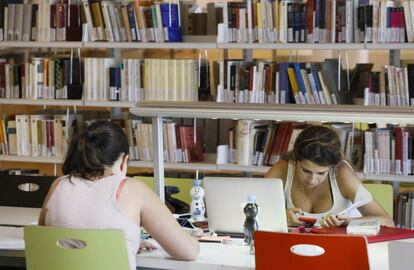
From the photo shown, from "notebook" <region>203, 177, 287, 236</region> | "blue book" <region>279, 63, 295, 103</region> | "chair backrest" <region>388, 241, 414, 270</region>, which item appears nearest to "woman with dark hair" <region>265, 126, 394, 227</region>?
"notebook" <region>203, 177, 287, 236</region>

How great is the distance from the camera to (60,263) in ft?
10.1

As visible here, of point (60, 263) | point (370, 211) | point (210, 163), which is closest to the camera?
point (60, 263)

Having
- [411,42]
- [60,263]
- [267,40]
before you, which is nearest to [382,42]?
[411,42]

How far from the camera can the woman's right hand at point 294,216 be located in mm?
3822

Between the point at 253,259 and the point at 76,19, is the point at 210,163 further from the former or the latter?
the point at 253,259

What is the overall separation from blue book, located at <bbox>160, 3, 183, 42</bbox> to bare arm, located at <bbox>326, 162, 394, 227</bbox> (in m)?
1.94

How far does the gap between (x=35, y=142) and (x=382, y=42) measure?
7.72ft

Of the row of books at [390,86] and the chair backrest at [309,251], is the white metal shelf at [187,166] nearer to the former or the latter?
the row of books at [390,86]

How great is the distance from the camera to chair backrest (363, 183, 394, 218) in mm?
4121

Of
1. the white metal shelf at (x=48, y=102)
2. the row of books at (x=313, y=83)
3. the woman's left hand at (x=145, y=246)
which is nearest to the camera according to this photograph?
the woman's left hand at (x=145, y=246)

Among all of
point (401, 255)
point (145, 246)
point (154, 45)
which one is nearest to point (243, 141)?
point (154, 45)

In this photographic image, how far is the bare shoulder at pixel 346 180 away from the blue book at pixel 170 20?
1.94m

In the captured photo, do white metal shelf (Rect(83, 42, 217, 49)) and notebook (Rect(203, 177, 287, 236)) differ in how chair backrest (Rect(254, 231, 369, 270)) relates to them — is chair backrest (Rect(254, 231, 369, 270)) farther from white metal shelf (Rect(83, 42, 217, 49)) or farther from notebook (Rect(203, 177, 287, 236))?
white metal shelf (Rect(83, 42, 217, 49))

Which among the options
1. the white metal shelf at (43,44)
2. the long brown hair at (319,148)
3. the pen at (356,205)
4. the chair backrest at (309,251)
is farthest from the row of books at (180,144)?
the chair backrest at (309,251)
